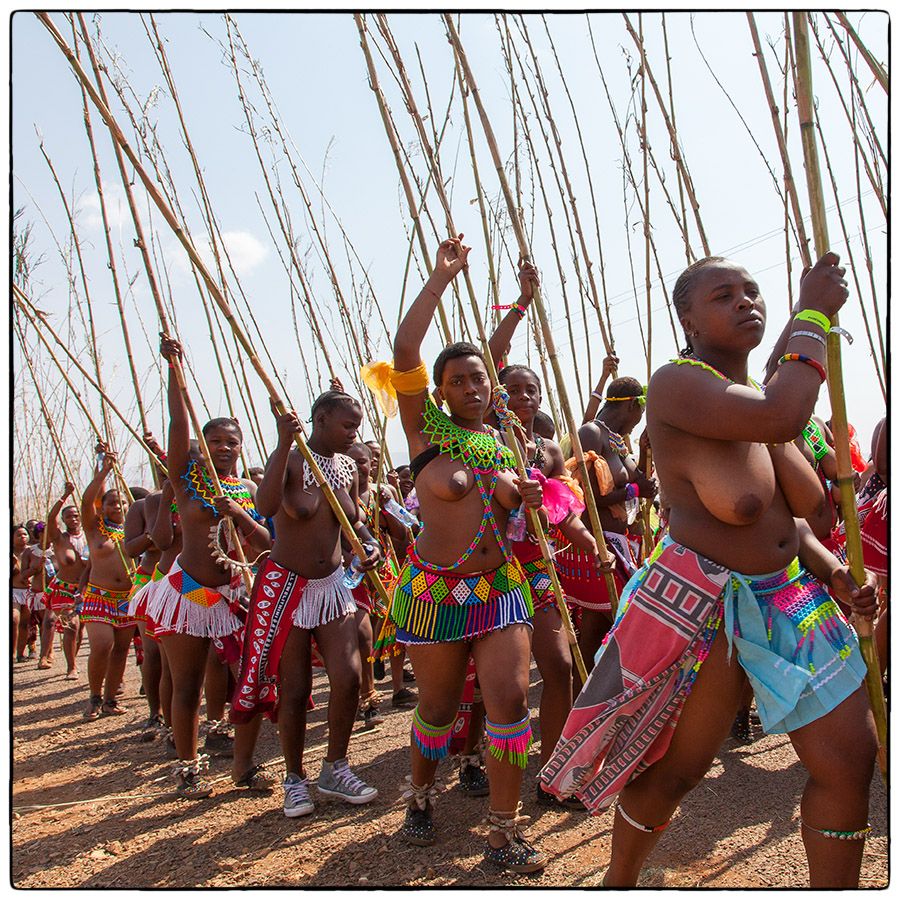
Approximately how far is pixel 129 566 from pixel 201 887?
3197mm

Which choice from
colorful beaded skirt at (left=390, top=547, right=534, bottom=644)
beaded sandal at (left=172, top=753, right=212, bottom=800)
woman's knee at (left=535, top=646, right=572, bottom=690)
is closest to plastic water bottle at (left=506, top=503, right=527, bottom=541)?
colorful beaded skirt at (left=390, top=547, right=534, bottom=644)

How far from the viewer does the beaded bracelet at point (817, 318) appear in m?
1.95

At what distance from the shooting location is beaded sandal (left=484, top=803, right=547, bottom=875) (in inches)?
111

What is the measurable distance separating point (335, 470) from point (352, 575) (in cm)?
52

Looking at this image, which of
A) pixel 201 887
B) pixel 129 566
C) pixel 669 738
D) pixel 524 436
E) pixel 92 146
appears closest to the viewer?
pixel 669 738

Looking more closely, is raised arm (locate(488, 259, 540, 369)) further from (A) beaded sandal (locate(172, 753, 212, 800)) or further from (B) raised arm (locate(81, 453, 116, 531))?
(B) raised arm (locate(81, 453, 116, 531))

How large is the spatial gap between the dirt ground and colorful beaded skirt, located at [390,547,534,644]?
78cm

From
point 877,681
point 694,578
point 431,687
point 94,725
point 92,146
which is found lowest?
point 94,725

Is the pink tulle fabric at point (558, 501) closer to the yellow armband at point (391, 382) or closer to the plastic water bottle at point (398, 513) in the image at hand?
the yellow armband at point (391, 382)

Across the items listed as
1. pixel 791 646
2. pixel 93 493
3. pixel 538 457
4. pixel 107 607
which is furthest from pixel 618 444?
pixel 107 607

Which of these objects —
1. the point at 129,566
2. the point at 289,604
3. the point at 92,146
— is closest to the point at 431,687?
the point at 289,604

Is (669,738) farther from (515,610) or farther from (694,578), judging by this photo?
(515,610)

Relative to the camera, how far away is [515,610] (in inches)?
120

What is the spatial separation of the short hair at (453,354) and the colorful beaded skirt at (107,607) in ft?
13.6
